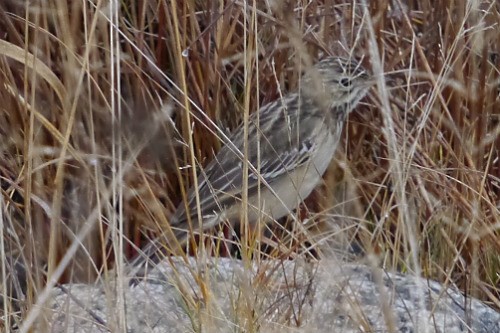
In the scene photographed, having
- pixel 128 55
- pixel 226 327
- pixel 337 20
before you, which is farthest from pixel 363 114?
pixel 226 327

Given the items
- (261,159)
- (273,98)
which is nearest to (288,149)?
(261,159)

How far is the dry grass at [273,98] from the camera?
320 centimetres

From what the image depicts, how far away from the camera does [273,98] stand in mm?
4109

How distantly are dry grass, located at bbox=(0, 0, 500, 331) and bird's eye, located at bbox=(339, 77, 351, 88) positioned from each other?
13cm

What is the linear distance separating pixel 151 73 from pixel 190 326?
1207 millimetres

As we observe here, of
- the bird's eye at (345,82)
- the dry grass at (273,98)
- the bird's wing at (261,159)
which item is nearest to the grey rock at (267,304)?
the dry grass at (273,98)

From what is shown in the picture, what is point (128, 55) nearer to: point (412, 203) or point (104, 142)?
point (104, 142)

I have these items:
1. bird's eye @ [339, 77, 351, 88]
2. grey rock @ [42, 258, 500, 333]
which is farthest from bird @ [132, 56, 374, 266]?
grey rock @ [42, 258, 500, 333]

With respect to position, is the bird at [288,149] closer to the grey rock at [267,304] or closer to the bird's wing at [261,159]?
the bird's wing at [261,159]

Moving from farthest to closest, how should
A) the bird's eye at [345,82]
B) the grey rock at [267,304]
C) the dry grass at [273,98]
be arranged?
1. the bird's eye at [345,82]
2. the dry grass at [273,98]
3. the grey rock at [267,304]

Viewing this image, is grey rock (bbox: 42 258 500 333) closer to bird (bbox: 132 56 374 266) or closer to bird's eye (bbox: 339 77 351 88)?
bird (bbox: 132 56 374 266)

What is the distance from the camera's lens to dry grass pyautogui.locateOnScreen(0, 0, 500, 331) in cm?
320

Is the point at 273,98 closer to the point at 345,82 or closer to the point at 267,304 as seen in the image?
the point at 345,82

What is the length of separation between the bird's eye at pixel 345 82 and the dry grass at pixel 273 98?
0.13 meters
